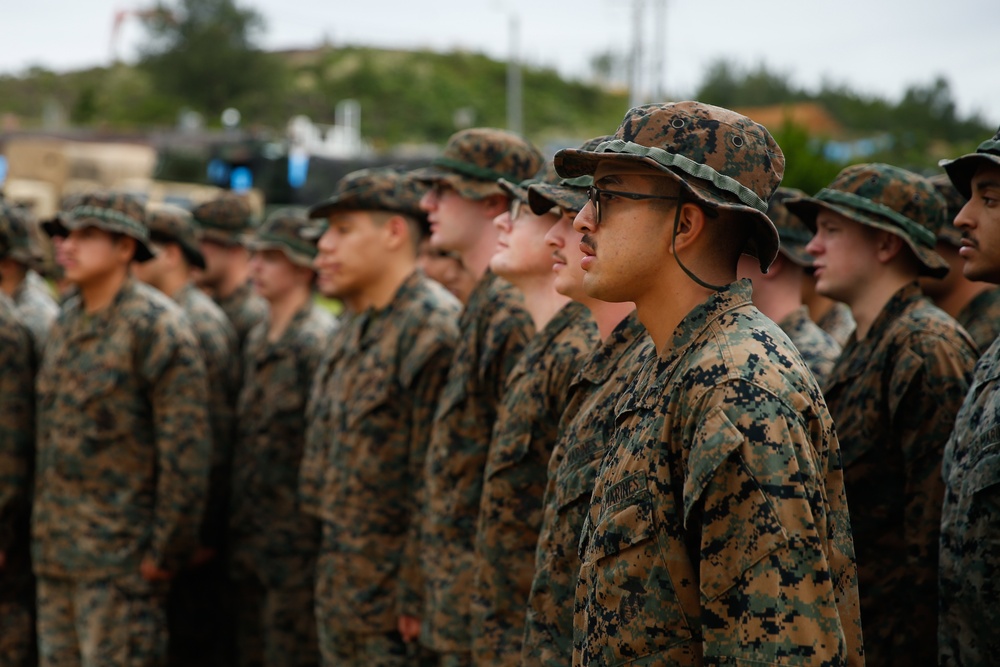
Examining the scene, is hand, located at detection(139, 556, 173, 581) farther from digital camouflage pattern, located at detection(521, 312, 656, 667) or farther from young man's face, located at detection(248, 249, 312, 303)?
digital camouflage pattern, located at detection(521, 312, 656, 667)

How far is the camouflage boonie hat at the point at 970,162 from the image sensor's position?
134 inches

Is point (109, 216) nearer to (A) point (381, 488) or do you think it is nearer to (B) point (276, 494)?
(B) point (276, 494)

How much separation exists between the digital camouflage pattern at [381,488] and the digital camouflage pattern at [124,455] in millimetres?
987

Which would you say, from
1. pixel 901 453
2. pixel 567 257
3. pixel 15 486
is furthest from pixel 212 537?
pixel 901 453

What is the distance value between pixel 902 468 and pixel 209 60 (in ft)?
183

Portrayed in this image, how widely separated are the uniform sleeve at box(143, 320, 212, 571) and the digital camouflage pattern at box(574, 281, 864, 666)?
3577 mm

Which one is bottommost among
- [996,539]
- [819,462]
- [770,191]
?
[996,539]

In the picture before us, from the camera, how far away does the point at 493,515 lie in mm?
3709

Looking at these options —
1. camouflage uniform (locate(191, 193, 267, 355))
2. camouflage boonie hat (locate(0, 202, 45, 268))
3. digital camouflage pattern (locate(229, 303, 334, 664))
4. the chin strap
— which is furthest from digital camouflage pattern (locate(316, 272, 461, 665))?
camouflage boonie hat (locate(0, 202, 45, 268))

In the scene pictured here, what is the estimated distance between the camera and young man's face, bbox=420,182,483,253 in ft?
15.7

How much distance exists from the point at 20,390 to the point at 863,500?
4.69 m

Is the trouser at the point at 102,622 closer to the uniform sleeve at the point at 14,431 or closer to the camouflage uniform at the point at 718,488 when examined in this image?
the uniform sleeve at the point at 14,431

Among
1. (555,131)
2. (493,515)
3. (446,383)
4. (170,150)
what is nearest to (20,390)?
(446,383)

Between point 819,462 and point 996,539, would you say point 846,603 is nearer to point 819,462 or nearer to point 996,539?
point 819,462
